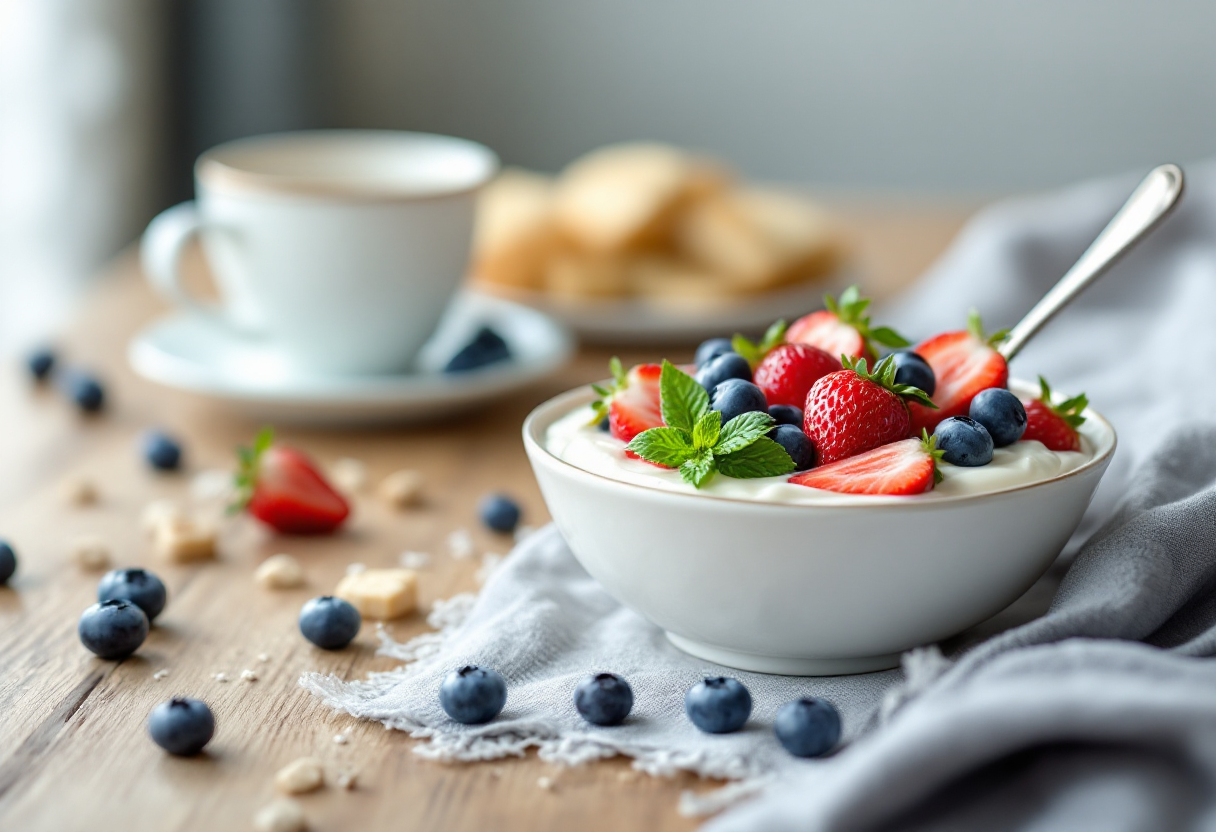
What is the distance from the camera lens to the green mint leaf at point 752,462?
0.92 metres

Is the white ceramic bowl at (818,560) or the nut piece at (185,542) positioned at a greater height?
the white ceramic bowl at (818,560)

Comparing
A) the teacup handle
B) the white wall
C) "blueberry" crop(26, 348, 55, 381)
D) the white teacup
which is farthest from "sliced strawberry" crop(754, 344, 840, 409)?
the white wall

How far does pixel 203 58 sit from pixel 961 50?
2137 millimetres

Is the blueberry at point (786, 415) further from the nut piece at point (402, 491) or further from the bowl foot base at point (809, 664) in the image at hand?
the nut piece at point (402, 491)

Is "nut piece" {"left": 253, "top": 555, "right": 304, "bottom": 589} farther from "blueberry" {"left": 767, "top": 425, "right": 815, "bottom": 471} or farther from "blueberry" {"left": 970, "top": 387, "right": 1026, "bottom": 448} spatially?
"blueberry" {"left": 970, "top": 387, "right": 1026, "bottom": 448}

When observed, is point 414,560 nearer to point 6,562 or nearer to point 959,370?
point 6,562

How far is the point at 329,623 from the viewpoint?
1.04 metres

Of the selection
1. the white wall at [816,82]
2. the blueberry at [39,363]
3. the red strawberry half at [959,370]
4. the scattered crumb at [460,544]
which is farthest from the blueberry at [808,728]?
the white wall at [816,82]

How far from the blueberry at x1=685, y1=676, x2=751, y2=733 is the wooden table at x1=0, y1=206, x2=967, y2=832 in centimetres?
5

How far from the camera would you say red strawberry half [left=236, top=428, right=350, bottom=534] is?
51.2 inches

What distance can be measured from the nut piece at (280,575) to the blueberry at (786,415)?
466 millimetres

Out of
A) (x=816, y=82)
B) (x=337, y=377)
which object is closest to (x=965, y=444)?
(x=337, y=377)

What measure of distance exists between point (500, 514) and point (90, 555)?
38 centimetres

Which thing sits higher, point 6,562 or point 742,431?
point 742,431
